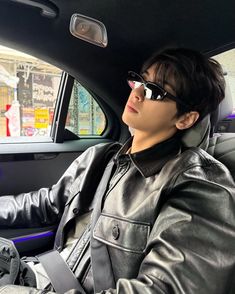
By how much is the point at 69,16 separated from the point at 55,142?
836mm

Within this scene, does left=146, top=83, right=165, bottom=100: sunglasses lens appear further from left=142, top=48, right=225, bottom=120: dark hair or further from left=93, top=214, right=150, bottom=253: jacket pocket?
left=93, top=214, right=150, bottom=253: jacket pocket

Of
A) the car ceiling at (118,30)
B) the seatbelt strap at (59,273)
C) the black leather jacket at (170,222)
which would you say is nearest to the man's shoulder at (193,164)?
the black leather jacket at (170,222)

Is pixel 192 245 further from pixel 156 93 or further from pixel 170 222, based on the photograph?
pixel 156 93

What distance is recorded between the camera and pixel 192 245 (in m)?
0.89

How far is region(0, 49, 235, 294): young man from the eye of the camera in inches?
34.9

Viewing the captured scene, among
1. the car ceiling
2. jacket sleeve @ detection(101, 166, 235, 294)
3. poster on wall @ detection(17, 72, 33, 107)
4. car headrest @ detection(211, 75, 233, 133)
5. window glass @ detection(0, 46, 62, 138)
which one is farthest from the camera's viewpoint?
poster on wall @ detection(17, 72, 33, 107)

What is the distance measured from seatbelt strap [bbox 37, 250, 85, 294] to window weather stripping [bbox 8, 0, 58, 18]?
1.00m

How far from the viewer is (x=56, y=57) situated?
1.76 m

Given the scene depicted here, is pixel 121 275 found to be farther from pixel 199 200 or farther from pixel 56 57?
pixel 56 57

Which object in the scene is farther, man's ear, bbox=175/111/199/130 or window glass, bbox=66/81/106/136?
window glass, bbox=66/81/106/136

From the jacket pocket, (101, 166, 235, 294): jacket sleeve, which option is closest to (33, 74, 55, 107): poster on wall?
the jacket pocket

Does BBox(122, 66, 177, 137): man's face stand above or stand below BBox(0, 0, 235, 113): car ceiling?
below

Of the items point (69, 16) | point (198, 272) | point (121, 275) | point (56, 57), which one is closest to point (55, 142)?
point (56, 57)

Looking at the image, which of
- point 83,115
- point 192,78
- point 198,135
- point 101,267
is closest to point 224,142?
point 198,135
